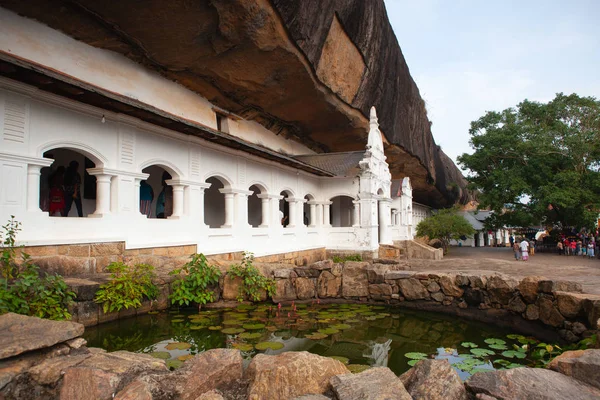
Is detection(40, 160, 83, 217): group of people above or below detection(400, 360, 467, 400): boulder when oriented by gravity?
above

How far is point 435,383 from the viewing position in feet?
9.65

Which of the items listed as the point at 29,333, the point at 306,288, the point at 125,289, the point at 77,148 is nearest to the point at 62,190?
the point at 77,148

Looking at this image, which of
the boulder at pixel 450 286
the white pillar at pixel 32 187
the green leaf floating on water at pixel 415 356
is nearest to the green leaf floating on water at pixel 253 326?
the green leaf floating on water at pixel 415 356

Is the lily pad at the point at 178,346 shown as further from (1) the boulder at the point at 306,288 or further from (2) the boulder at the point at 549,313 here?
(2) the boulder at the point at 549,313

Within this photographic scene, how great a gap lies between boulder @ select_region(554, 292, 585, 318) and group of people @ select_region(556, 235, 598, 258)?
15.3m

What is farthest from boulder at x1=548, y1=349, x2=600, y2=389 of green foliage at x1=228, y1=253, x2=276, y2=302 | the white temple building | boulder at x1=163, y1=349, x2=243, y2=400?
the white temple building

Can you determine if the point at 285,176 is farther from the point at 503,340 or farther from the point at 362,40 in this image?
the point at 503,340

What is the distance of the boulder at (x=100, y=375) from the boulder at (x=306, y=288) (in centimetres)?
545

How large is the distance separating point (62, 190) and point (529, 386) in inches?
360

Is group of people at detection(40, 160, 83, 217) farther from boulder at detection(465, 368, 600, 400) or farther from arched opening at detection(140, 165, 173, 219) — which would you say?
boulder at detection(465, 368, 600, 400)

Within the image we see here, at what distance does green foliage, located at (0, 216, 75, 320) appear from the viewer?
15.7 feet

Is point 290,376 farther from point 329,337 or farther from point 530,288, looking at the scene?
point 530,288

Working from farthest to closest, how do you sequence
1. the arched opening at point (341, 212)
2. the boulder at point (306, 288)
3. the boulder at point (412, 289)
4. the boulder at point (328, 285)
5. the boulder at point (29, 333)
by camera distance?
1. the arched opening at point (341, 212)
2. the boulder at point (328, 285)
3. the boulder at point (306, 288)
4. the boulder at point (412, 289)
5. the boulder at point (29, 333)

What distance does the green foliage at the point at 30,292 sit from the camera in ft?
15.7
